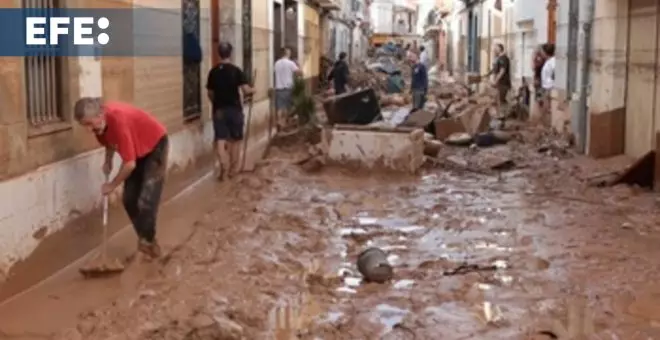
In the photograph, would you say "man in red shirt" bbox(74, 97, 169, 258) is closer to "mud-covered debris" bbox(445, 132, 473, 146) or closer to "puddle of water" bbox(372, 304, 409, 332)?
"puddle of water" bbox(372, 304, 409, 332)

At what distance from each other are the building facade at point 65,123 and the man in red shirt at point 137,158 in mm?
380

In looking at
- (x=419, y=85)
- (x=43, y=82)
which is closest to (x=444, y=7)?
(x=419, y=85)

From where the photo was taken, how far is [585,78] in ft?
48.9

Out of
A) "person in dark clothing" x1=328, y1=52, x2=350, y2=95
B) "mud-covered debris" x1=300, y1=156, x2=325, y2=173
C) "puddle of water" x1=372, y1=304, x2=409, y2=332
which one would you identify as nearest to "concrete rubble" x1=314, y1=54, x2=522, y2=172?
"mud-covered debris" x1=300, y1=156, x2=325, y2=173

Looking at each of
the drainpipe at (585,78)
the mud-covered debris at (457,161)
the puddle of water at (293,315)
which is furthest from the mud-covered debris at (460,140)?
the puddle of water at (293,315)

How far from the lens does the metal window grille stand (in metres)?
7.12

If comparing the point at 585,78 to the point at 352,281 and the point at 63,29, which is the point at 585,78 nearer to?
the point at 352,281

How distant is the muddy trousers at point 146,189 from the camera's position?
7.62 meters

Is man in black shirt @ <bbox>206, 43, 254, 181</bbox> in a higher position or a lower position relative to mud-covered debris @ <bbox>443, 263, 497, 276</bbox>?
higher

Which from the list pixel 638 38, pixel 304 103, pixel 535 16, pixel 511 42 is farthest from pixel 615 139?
pixel 511 42

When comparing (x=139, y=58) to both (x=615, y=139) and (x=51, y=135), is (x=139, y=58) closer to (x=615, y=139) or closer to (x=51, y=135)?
(x=51, y=135)

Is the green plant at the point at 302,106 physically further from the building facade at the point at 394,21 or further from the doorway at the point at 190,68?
the building facade at the point at 394,21

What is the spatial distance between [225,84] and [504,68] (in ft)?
40.8

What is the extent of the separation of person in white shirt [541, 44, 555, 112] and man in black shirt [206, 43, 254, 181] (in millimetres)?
7977
